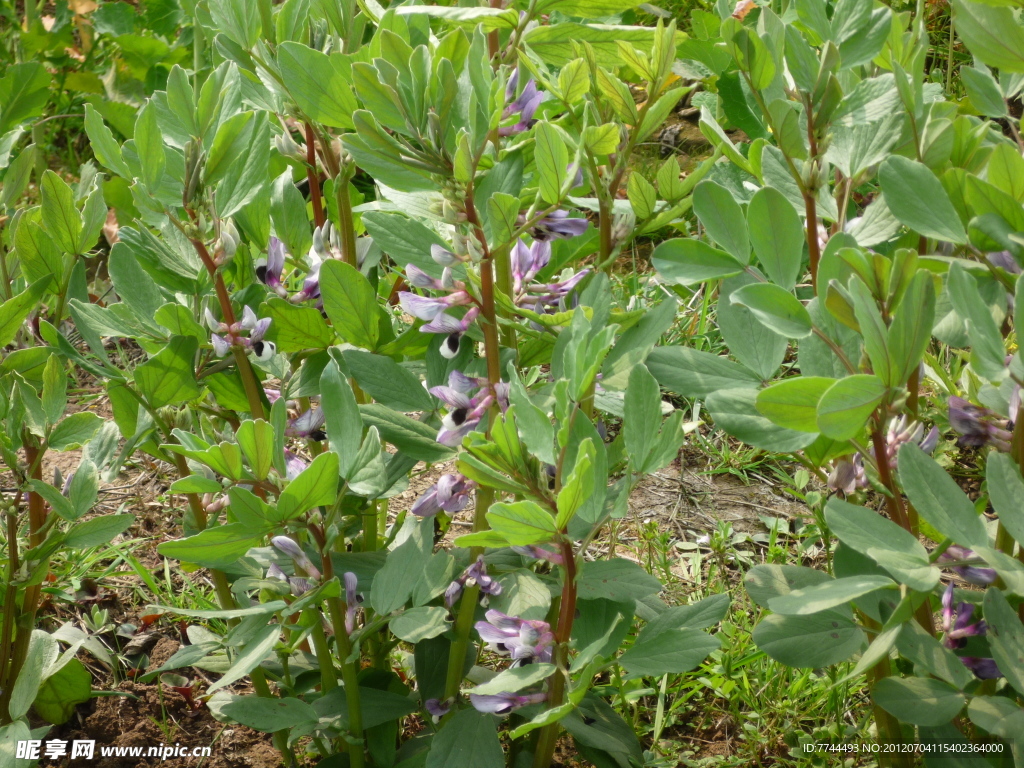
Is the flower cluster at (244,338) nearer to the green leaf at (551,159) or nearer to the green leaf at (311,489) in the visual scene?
the green leaf at (311,489)

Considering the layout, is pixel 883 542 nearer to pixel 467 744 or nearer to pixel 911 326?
pixel 911 326

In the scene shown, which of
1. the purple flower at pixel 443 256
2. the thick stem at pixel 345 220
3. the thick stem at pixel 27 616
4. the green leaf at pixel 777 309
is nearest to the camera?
the green leaf at pixel 777 309

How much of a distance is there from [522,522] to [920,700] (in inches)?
19.2

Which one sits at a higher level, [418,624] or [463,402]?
[463,402]

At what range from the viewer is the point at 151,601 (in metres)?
1.98

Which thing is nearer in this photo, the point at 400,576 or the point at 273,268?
the point at 400,576

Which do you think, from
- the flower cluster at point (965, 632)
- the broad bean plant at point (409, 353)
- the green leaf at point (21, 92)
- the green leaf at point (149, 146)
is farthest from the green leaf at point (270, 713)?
the green leaf at point (21, 92)

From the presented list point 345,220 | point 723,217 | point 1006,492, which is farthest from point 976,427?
point 345,220

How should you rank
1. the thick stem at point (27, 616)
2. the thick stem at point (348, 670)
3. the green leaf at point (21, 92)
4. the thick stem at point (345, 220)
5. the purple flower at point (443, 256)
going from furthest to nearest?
the green leaf at point (21, 92), the thick stem at point (27, 616), the thick stem at point (345, 220), the thick stem at point (348, 670), the purple flower at point (443, 256)

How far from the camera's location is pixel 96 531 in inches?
53.0

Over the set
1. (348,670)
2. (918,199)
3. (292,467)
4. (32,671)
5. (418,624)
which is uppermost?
(918,199)

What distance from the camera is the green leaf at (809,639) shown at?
102 cm

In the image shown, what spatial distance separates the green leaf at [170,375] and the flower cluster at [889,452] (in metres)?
0.82

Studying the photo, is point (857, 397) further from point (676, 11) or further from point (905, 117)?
point (676, 11)
